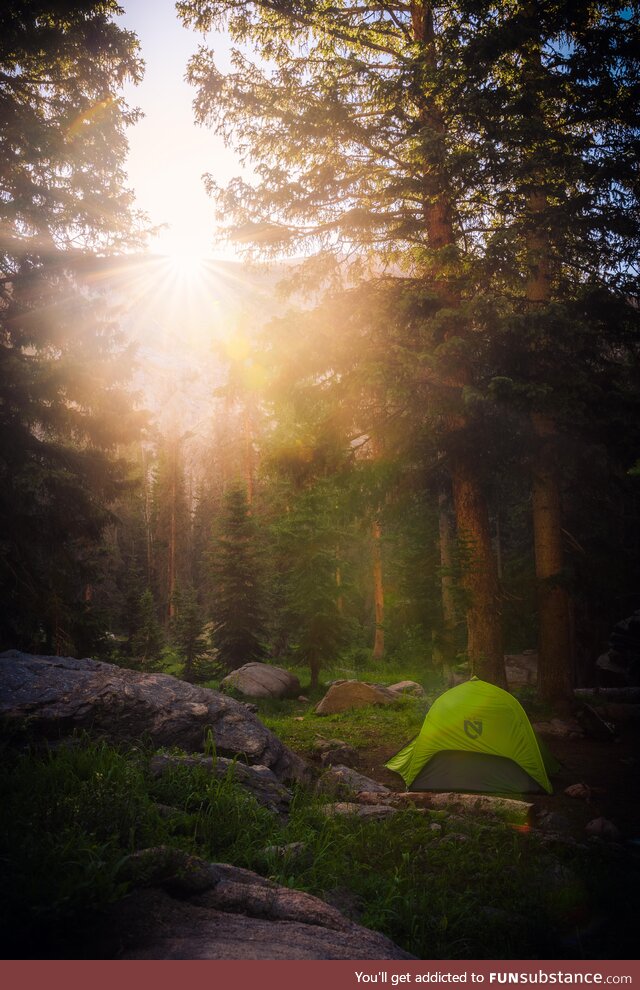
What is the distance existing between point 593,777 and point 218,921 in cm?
721

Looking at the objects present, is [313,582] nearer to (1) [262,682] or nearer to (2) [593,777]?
(1) [262,682]

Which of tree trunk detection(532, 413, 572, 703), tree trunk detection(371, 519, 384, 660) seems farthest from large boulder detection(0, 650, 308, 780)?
tree trunk detection(371, 519, 384, 660)

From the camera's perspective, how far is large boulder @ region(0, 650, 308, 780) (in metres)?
4.92

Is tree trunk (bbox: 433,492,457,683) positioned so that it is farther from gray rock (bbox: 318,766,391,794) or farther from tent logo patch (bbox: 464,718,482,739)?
gray rock (bbox: 318,766,391,794)

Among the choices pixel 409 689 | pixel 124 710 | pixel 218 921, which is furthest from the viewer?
pixel 409 689

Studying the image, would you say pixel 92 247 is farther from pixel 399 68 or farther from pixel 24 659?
pixel 24 659

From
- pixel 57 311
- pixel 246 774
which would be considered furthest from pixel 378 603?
pixel 246 774

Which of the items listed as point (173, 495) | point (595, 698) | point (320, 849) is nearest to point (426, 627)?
point (595, 698)

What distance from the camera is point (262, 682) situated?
50.4 feet

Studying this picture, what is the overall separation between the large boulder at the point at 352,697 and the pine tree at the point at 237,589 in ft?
18.7

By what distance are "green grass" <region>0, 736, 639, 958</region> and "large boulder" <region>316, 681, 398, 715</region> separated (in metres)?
7.98

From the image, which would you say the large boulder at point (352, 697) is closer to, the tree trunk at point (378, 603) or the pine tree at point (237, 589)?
the pine tree at point (237, 589)
